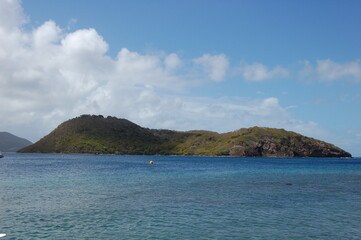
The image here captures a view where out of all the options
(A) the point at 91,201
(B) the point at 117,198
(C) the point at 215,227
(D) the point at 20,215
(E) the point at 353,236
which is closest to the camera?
(E) the point at 353,236

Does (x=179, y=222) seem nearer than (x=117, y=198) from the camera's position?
Yes

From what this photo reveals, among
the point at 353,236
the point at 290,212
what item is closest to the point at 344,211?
the point at 290,212

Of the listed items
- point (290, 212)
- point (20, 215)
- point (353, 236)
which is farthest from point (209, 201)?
point (20, 215)

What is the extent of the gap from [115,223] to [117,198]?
50.3 feet

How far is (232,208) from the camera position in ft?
128

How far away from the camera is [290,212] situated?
37156 mm

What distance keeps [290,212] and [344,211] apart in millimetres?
7073

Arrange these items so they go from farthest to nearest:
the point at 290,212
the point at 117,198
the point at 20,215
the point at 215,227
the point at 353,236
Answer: the point at 117,198 < the point at 290,212 < the point at 20,215 < the point at 215,227 < the point at 353,236

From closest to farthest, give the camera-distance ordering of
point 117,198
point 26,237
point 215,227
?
point 26,237 → point 215,227 → point 117,198

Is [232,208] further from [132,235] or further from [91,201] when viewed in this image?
[91,201]

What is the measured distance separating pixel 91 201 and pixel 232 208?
62.6 ft

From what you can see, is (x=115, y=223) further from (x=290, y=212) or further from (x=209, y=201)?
(x=290, y=212)

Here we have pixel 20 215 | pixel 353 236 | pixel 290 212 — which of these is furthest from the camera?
pixel 290 212

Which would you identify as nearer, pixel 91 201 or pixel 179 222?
pixel 179 222
